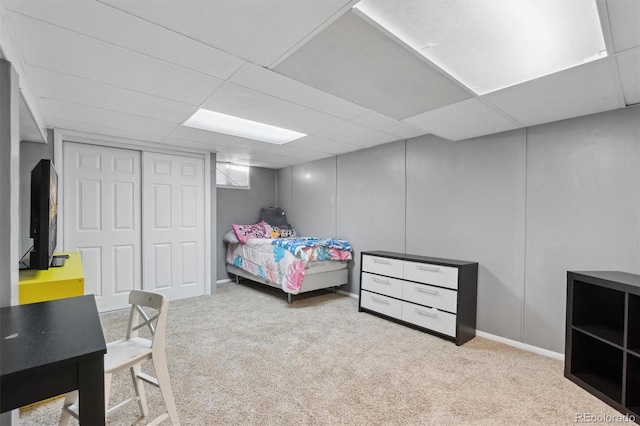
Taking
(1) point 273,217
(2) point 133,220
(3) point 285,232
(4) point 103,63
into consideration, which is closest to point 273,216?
(1) point 273,217

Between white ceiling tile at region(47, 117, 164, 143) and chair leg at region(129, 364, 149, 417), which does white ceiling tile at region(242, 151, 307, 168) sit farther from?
chair leg at region(129, 364, 149, 417)

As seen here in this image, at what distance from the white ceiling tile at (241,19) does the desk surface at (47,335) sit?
1.38 meters

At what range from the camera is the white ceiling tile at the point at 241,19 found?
126cm

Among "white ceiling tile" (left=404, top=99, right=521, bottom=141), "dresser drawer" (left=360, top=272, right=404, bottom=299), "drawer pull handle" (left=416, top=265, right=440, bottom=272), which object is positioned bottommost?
"dresser drawer" (left=360, top=272, right=404, bottom=299)

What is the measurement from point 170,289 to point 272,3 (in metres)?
4.01

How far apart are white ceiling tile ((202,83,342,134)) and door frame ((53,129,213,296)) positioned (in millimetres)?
1940

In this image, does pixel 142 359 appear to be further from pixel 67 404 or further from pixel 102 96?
pixel 102 96

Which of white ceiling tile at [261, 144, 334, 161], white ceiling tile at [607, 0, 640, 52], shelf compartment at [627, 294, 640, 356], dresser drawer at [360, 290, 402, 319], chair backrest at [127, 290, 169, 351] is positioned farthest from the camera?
white ceiling tile at [261, 144, 334, 161]

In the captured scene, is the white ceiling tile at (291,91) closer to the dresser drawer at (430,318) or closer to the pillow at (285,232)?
the dresser drawer at (430,318)

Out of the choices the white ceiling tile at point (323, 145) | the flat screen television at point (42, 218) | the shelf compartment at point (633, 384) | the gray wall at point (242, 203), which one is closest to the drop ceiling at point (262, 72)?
the white ceiling tile at point (323, 145)

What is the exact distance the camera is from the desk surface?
35.1 inches

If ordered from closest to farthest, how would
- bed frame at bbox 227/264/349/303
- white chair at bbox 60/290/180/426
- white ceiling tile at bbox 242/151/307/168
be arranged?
white chair at bbox 60/290/180/426
bed frame at bbox 227/264/349/303
white ceiling tile at bbox 242/151/307/168

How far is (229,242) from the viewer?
201 inches

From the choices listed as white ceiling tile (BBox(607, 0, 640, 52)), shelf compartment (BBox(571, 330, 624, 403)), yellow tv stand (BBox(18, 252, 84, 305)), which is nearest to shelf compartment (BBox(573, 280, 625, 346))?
shelf compartment (BBox(571, 330, 624, 403))
